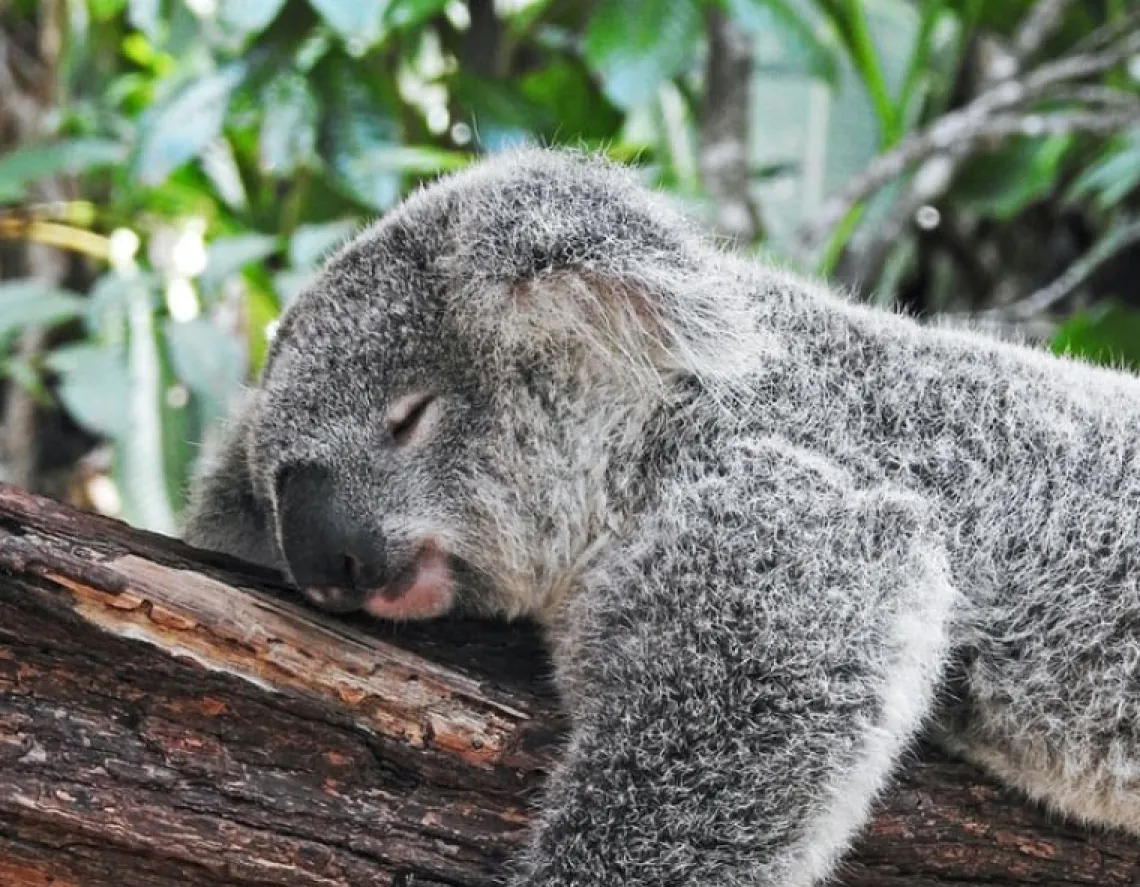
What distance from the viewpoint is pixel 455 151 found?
4.25 meters

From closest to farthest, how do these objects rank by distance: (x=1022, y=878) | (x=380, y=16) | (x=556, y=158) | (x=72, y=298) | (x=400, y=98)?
1. (x=1022, y=878)
2. (x=556, y=158)
3. (x=380, y=16)
4. (x=72, y=298)
5. (x=400, y=98)

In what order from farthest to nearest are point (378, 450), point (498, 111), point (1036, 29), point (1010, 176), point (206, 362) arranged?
1. point (1010, 176)
2. point (1036, 29)
3. point (498, 111)
4. point (206, 362)
5. point (378, 450)

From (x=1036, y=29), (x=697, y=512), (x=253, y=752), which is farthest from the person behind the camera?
(x=1036, y=29)

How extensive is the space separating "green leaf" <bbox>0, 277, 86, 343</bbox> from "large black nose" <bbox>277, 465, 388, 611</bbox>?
5.22 ft

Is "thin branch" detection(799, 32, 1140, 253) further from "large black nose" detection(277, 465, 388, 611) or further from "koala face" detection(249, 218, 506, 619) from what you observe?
"large black nose" detection(277, 465, 388, 611)

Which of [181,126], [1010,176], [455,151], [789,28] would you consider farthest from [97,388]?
[1010,176]

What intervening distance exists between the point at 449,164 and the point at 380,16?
46 cm

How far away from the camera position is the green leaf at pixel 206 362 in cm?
300

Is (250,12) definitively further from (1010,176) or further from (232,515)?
(1010,176)

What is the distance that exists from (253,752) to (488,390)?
0.63 m

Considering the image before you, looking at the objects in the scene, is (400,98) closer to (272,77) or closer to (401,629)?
(272,77)

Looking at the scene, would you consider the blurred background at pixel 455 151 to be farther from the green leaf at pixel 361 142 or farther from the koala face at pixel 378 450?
the koala face at pixel 378 450

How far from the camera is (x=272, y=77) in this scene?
341cm

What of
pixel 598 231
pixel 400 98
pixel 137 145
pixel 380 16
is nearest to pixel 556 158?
pixel 598 231
